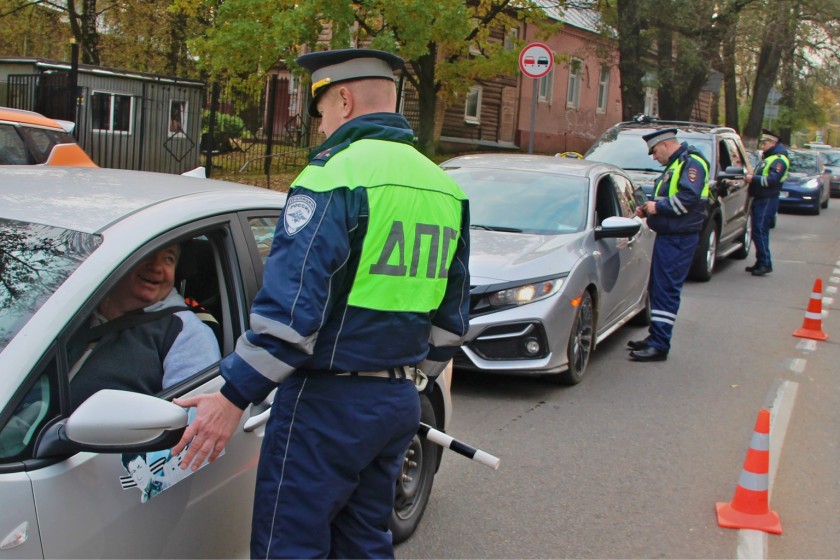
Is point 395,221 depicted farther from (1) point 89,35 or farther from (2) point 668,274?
(1) point 89,35

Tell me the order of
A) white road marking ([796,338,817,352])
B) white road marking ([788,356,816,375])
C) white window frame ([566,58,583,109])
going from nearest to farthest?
white road marking ([788,356,816,375])
white road marking ([796,338,817,352])
white window frame ([566,58,583,109])

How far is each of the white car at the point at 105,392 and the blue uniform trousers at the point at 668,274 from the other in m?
5.06

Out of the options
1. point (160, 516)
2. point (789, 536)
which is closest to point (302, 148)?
point (789, 536)

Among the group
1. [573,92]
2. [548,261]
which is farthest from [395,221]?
[573,92]

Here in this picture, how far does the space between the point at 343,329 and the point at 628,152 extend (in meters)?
11.0

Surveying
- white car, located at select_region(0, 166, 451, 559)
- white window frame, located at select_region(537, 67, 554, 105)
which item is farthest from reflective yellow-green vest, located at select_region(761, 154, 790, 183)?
white window frame, located at select_region(537, 67, 554, 105)

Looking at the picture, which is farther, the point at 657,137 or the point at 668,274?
the point at 657,137

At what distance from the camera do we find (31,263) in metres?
2.52

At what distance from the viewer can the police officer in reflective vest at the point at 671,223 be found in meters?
7.58

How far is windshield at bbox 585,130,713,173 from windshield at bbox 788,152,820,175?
13050mm

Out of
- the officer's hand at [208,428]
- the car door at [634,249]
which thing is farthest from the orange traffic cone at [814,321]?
the officer's hand at [208,428]

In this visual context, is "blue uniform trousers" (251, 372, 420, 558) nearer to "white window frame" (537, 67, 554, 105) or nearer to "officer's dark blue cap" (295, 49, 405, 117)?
"officer's dark blue cap" (295, 49, 405, 117)

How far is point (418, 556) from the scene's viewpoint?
13.3 ft

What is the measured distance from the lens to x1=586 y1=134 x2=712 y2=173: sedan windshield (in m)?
12.6
